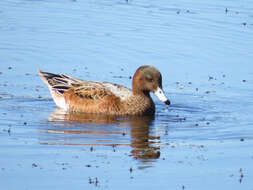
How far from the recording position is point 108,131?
42.3 ft

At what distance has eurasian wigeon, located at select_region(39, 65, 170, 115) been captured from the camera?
14.6 meters

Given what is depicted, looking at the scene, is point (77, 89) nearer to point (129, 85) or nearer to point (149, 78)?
point (149, 78)

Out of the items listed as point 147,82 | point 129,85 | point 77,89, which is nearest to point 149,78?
point 147,82

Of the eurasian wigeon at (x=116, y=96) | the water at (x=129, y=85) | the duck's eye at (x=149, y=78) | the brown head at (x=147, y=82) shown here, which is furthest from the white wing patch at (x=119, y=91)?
the water at (x=129, y=85)

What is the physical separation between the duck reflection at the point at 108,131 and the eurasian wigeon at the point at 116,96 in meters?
0.21

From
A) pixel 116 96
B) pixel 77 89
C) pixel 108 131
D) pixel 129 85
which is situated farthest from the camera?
pixel 129 85

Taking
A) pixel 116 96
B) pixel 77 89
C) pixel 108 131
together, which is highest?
pixel 77 89

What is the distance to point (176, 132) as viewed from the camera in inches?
511

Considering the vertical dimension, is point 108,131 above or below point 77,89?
below

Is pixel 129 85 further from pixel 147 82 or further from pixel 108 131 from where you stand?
pixel 108 131

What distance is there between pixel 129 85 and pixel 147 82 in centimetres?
195

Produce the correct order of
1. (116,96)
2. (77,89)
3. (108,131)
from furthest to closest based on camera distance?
(77,89) < (116,96) < (108,131)

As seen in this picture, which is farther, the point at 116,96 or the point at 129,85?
the point at 129,85

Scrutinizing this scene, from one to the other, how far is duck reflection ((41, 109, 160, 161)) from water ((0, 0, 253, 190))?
2 centimetres
